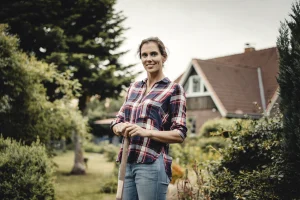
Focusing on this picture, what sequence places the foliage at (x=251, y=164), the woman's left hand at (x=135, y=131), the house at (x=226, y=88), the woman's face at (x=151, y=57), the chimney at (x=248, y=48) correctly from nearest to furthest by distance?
1. the woman's left hand at (x=135, y=131)
2. the woman's face at (x=151, y=57)
3. the foliage at (x=251, y=164)
4. the house at (x=226, y=88)
5. the chimney at (x=248, y=48)

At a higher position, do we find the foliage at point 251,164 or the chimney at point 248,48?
the chimney at point 248,48

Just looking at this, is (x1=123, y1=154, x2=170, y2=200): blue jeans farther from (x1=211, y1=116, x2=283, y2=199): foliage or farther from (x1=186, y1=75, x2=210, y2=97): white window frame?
(x1=186, y1=75, x2=210, y2=97): white window frame

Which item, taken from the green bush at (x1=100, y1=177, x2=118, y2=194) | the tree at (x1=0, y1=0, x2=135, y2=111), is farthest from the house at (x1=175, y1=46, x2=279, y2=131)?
the green bush at (x1=100, y1=177, x2=118, y2=194)

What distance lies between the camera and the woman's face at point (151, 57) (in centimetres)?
256

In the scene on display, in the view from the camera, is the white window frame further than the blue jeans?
Yes

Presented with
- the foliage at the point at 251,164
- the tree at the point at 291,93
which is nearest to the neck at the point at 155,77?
the tree at the point at 291,93

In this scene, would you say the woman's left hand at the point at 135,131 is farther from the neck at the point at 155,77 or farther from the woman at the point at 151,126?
the neck at the point at 155,77

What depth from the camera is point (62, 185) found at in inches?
420

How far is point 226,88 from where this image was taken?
64.1 feet

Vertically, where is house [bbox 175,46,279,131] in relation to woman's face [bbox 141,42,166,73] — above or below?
above

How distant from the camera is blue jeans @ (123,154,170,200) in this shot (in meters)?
2.30

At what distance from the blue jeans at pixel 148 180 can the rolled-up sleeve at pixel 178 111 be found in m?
0.24

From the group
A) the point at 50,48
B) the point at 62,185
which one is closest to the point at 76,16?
the point at 50,48

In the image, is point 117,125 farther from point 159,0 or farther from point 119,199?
point 159,0
